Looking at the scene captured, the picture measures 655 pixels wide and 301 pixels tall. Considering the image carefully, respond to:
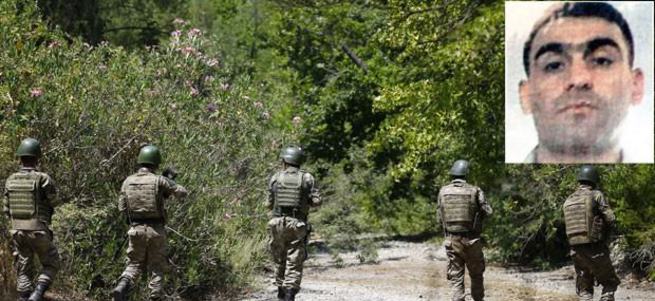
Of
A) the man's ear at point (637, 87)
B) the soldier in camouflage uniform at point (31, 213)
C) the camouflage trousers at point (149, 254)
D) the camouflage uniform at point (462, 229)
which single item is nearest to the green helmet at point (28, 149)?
the soldier in camouflage uniform at point (31, 213)

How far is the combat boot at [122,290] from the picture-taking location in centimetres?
1287

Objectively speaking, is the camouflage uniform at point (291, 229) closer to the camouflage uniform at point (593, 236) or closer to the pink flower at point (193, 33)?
the camouflage uniform at point (593, 236)

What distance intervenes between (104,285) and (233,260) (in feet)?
6.98

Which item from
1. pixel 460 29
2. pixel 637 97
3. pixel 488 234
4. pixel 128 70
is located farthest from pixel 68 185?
pixel 488 234

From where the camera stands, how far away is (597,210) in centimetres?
1341

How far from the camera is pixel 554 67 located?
10.6 meters

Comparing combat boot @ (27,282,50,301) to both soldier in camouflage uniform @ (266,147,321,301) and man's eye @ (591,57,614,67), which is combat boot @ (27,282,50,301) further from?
man's eye @ (591,57,614,67)

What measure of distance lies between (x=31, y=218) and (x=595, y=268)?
626 centimetres

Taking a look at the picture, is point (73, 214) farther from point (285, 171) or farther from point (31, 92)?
point (285, 171)

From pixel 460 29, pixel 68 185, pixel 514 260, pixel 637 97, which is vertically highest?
pixel 460 29

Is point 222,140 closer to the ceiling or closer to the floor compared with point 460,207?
closer to the ceiling

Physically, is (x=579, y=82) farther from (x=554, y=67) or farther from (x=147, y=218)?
(x=147, y=218)

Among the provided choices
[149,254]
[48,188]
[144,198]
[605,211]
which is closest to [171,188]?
[144,198]

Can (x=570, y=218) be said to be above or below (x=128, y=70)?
below
